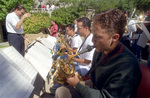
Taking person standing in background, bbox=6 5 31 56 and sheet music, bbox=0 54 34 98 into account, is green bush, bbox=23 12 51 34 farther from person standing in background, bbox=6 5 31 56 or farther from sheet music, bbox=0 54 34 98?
sheet music, bbox=0 54 34 98

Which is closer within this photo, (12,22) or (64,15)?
(12,22)

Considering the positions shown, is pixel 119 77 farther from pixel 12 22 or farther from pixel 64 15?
pixel 64 15

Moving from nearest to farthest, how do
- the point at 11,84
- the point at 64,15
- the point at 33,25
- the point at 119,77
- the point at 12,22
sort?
the point at 119,77 < the point at 11,84 < the point at 12,22 < the point at 33,25 < the point at 64,15

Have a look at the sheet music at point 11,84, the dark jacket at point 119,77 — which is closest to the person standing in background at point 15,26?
the sheet music at point 11,84

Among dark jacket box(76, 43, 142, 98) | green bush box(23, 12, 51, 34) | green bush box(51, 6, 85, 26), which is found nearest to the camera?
dark jacket box(76, 43, 142, 98)

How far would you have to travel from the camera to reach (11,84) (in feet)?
4.08

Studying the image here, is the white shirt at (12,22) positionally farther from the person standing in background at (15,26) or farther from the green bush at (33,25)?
the green bush at (33,25)

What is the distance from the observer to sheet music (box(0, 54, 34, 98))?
3.77 ft

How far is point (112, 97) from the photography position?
1126 millimetres

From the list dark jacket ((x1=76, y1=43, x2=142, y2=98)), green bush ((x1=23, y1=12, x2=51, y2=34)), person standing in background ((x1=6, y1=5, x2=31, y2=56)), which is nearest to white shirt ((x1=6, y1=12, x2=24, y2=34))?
person standing in background ((x1=6, y1=5, x2=31, y2=56))

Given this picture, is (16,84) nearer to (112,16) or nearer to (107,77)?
(107,77)

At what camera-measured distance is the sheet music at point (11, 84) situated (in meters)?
1.15

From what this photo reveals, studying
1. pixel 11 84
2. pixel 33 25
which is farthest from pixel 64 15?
pixel 11 84

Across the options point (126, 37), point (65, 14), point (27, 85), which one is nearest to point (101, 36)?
point (27, 85)
